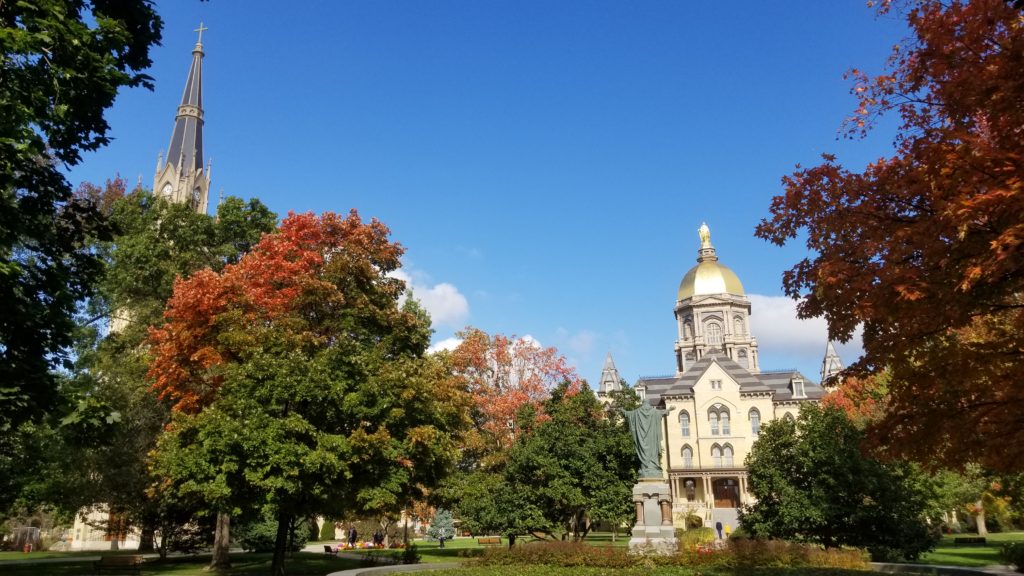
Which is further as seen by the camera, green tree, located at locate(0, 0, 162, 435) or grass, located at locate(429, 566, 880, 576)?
grass, located at locate(429, 566, 880, 576)

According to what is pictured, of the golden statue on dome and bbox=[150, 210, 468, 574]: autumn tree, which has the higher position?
the golden statue on dome

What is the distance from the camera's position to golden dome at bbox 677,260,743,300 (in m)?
84.8

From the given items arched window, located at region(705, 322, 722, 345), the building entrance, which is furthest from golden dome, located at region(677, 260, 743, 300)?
the building entrance

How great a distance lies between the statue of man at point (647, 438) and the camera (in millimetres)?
24047

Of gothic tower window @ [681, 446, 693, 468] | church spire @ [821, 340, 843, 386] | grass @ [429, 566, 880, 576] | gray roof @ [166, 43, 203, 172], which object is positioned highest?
gray roof @ [166, 43, 203, 172]

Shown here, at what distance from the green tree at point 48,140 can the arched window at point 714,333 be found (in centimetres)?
7755

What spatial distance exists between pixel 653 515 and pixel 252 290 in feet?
50.7

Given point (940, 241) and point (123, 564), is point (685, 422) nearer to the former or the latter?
point (123, 564)

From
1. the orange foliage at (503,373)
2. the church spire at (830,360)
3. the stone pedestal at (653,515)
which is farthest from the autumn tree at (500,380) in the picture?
the church spire at (830,360)

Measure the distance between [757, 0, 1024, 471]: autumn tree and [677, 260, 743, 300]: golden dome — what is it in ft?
250

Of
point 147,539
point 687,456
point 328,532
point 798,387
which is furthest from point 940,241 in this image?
point 798,387

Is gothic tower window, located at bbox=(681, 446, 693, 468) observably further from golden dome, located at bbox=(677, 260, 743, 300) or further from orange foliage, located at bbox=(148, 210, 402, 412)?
orange foliage, located at bbox=(148, 210, 402, 412)

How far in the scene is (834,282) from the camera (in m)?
8.47

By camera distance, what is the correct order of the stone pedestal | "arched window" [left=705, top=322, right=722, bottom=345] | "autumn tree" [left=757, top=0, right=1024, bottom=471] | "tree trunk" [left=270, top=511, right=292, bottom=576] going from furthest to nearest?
"arched window" [left=705, top=322, right=722, bottom=345] < the stone pedestal < "tree trunk" [left=270, top=511, right=292, bottom=576] < "autumn tree" [left=757, top=0, right=1024, bottom=471]
